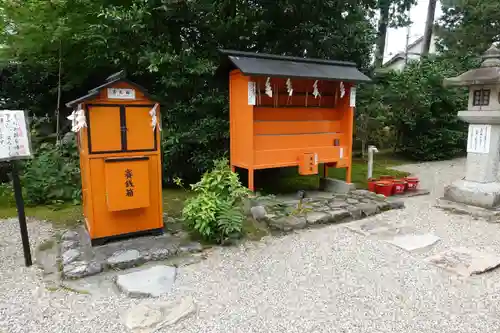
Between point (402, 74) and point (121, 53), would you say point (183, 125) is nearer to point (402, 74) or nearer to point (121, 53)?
point (121, 53)

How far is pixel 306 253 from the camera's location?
15.5 feet

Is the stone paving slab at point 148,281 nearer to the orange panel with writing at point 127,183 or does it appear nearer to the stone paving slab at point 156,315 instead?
the stone paving slab at point 156,315

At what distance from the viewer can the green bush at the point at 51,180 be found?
711 centimetres

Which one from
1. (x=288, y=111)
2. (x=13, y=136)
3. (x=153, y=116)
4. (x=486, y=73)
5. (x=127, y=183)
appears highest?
(x=486, y=73)

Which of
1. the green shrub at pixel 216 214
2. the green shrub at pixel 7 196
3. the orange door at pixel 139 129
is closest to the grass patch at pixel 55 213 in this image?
the green shrub at pixel 7 196

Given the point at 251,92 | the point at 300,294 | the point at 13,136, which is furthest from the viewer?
the point at 251,92

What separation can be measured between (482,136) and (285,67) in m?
3.93

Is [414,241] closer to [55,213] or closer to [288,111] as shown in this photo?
[288,111]

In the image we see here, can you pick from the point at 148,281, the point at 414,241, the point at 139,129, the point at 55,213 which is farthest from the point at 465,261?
the point at 55,213

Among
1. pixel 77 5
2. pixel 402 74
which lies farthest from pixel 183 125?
pixel 402 74

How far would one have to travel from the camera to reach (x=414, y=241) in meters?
5.12

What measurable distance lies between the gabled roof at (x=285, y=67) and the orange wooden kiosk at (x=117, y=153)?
216 cm

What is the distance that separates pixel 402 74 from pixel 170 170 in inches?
366

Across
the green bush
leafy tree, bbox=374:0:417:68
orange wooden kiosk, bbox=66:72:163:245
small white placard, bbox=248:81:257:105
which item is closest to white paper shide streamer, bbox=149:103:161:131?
orange wooden kiosk, bbox=66:72:163:245
